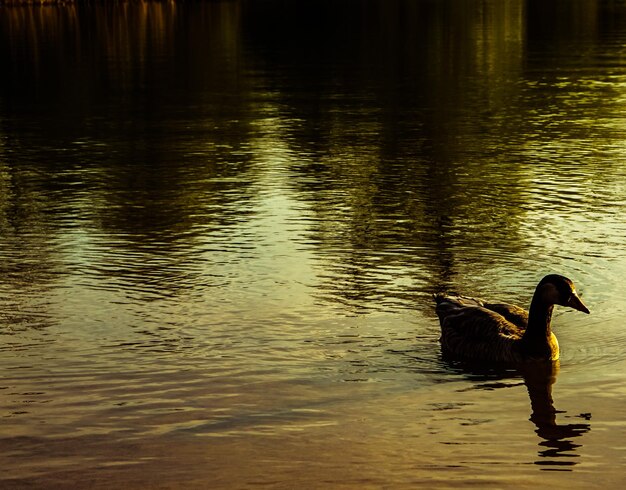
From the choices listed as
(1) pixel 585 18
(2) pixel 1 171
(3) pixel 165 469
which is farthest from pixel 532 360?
(1) pixel 585 18

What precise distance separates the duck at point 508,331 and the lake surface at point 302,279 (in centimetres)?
20

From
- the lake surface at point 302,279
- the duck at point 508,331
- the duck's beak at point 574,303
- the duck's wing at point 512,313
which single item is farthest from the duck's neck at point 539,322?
the duck's wing at point 512,313

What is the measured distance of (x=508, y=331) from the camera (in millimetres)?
12438

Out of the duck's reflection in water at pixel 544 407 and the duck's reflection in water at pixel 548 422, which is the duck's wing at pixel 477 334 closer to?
the duck's reflection in water at pixel 544 407

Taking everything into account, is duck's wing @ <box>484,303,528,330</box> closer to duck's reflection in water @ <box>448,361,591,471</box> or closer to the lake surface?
the lake surface

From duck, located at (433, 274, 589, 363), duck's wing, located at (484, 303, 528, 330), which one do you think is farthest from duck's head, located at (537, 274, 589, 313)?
duck's wing, located at (484, 303, 528, 330)

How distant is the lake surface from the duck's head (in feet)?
1.79

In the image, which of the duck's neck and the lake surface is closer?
the lake surface

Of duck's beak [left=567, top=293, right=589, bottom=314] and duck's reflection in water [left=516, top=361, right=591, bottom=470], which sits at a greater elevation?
duck's beak [left=567, top=293, right=589, bottom=314]

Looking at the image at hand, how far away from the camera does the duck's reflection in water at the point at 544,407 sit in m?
9.79

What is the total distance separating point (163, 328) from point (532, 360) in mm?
3627

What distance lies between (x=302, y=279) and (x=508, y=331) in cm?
357

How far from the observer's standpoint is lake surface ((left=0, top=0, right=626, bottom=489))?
995cm

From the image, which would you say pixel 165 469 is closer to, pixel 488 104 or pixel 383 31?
pixel 488 104
